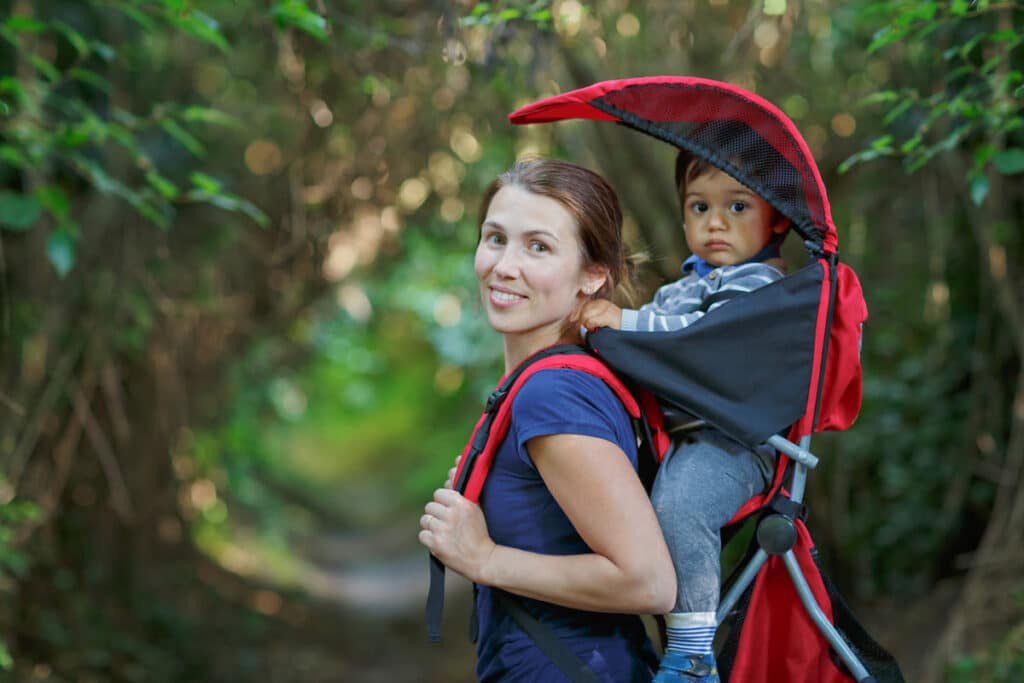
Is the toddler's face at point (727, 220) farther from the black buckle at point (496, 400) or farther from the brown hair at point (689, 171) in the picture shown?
the black buckle at point (496, 400)

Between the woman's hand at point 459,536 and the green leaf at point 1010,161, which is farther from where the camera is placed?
the green leaf at point 1010,161

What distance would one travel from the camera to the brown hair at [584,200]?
1940 millimetres

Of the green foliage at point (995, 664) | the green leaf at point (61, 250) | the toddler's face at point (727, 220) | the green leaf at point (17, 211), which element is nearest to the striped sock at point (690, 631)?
the toddler's face at point (727, 220)

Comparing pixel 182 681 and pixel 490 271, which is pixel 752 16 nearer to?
pixel 490 271

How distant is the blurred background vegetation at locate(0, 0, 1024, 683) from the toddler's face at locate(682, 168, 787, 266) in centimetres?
87

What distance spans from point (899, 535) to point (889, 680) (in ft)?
13.0

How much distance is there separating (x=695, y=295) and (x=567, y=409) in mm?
636

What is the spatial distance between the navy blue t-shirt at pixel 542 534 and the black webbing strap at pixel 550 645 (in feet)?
0.04

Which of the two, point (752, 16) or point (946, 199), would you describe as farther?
point (946, 199)

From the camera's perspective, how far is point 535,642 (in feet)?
6.02

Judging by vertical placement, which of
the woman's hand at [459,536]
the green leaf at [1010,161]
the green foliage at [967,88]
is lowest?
the woman's hand at [459,536]

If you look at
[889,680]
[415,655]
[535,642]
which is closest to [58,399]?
[415,655]

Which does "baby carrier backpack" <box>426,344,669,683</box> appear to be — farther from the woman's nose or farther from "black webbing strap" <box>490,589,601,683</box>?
the woman's nose

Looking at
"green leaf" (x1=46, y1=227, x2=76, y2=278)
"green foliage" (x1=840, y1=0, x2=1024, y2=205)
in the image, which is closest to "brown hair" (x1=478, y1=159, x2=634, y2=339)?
"green foliage" (x1=840, y1=0, x2=1024, y2=205)
